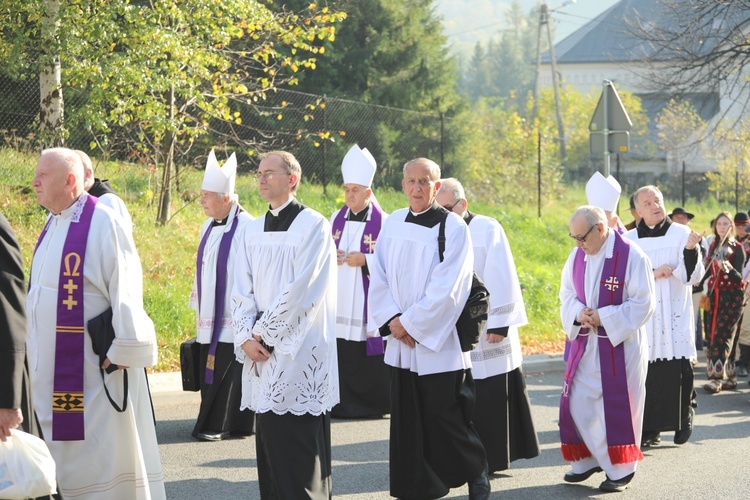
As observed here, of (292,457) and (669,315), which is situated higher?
(669,315)

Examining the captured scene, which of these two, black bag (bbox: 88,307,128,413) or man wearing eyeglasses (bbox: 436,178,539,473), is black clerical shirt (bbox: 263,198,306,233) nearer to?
black bag (bbox: 88,307,128,413)

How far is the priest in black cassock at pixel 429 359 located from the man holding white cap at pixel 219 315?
2.47 m

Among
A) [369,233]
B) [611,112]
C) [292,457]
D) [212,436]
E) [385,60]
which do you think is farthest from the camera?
[385,60]

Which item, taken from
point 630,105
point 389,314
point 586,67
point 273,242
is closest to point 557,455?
point 389,314

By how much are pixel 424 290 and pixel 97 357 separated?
7.14ft

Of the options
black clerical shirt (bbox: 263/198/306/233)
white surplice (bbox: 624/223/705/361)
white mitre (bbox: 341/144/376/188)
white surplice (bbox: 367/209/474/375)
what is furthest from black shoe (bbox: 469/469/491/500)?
white mitre (bbox: 341/144/376/188)

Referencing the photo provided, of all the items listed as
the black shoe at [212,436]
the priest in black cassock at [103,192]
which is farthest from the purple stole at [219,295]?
the priest in black cassock at [103,192]

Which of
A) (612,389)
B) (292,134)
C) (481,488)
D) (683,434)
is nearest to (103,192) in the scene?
(481,488)

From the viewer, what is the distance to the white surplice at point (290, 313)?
6.26m

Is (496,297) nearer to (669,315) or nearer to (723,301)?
(669,315)

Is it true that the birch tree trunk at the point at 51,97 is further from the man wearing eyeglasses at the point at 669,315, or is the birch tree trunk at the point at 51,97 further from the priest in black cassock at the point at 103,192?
the man wearing eyeglasses at the point at 669,315

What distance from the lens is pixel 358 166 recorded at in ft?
34.0

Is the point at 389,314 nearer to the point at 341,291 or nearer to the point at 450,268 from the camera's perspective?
the point at 450,268

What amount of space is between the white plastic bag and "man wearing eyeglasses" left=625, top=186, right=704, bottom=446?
595cm
